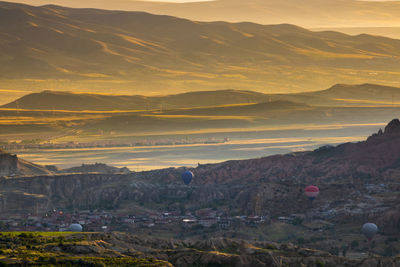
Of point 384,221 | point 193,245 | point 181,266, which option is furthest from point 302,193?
point 181,266

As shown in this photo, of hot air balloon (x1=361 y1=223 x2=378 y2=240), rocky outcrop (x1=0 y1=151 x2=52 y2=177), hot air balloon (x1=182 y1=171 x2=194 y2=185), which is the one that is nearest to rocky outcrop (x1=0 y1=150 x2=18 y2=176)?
rocky outcrop (x1=0 y1=151 x2=52 y2=177)

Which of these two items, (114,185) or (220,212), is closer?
(220,212)

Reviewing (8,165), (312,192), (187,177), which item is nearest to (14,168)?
(8,165)

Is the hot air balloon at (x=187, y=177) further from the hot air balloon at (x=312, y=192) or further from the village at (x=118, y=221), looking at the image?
the hot air balloon at (x=312, y=192)

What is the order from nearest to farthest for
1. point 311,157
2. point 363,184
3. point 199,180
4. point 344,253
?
point 344,253
point 363,184
point 199,180
point 311,157

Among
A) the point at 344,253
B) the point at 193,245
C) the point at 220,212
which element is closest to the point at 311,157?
the point at 220,212

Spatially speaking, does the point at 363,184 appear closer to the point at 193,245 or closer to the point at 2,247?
the point at 193,245

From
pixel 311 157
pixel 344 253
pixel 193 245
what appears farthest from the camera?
pixel 311 157

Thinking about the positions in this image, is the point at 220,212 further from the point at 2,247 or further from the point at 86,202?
the point at 2,247
